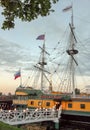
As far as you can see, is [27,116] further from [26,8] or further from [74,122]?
[26,8]

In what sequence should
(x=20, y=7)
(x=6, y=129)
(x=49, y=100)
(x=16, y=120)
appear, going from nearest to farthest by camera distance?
1. (x=20, y=7)
2. (x=6, y=129)
3. (x=16, y=120)
4. (x=49, y=100)

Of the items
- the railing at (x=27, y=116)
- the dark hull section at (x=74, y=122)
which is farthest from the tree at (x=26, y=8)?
the dark hull section at (x=74, y=122)

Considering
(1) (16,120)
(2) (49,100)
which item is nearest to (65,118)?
(2) (49,100)

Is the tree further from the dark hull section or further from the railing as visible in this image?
the dark hull section

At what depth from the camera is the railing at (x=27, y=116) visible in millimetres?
30861

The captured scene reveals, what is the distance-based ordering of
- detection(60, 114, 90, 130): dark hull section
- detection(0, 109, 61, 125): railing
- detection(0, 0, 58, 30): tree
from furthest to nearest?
detection(60, 114, 90, 130): dark hull section
detection(0, 109, 61, 125): railing
detection(0, 0, 58, 30): tree

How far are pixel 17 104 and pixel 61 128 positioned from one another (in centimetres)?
1664

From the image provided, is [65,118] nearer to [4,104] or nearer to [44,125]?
[44,125]

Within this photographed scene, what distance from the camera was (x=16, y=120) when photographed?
31.5 metres

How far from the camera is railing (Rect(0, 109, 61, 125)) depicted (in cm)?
3086

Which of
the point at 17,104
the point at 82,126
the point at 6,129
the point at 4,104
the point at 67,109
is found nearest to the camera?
the point at 6,129

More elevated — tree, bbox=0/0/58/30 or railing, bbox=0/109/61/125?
tree, bbox=0/0/58/30

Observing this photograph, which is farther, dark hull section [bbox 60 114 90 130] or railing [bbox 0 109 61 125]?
dark hull section [bbox 60 114 90 130]

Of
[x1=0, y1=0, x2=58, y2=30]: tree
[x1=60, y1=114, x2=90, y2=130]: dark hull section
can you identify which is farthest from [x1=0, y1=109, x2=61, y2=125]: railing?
[x1=0, y1=0, x2=58, y2=30]: tree
